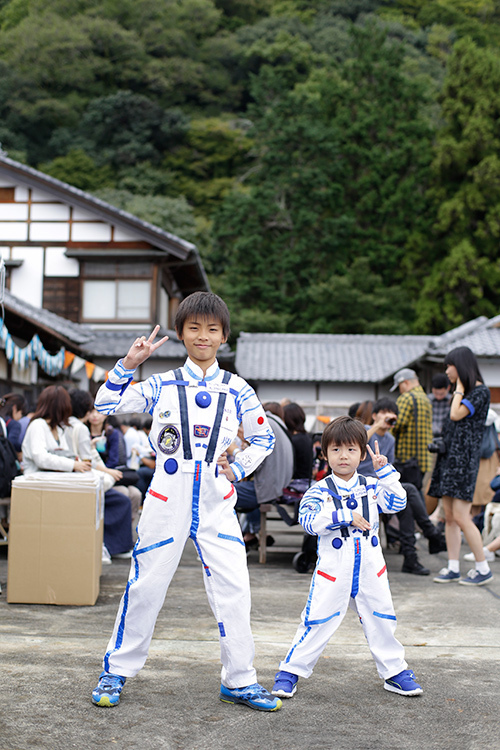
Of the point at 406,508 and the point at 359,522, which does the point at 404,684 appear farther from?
the point at 406,508

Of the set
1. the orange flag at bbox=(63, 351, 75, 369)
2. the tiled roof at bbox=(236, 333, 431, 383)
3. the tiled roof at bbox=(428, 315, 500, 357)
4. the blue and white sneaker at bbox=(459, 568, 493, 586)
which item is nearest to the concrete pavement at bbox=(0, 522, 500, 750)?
the blue and white sneaker at bbox=(459, 568, 493, 586)

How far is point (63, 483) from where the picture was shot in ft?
15.9

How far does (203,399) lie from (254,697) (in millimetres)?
1237

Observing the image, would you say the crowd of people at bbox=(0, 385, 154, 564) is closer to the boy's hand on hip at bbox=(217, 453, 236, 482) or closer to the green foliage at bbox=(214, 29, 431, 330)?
the boy's hand on hip at bbox=(217, 453, 236, 482)

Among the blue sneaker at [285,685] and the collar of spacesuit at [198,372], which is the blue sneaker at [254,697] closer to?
the blue sneaker at [285,685]

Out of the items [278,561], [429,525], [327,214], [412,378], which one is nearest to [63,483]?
[278,561]

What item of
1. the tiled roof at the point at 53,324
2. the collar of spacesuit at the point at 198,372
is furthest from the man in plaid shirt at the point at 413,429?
the tiled roof at the point at 53,324

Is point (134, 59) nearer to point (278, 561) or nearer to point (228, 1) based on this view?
point (228, 1)

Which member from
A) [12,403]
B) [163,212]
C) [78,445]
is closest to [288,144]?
[163,212]

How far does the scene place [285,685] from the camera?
10.4ft

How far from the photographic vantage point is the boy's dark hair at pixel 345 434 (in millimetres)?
3363

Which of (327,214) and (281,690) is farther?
(327,214)

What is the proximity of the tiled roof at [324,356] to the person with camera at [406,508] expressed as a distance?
45.0 ft

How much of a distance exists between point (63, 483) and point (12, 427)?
359cm
